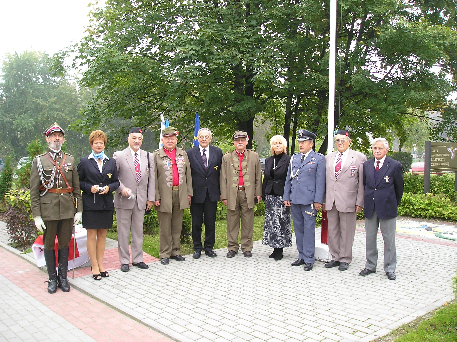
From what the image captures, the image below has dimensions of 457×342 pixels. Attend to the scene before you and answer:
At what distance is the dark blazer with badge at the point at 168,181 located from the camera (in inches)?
261

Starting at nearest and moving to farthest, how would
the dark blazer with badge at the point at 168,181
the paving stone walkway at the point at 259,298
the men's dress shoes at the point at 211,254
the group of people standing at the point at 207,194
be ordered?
the paving stone walkway at the point at 259,298 → the group of people standing at the point at 207,194 → the dark blazer with badge at the point at 168,181 → the men's dress shoes at the point at 211,254

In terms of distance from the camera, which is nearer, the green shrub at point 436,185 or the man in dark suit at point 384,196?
the man in dark suit at point 384,196

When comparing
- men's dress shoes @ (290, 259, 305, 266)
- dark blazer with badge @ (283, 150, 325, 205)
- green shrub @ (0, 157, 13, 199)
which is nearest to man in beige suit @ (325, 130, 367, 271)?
dark blazer with badge @ (283, 150, 325, 205)

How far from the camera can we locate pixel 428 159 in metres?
12.3

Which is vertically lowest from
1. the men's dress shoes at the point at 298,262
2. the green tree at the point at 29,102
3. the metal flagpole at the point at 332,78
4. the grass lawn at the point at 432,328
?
the men's dress shoes at the point at 298,262

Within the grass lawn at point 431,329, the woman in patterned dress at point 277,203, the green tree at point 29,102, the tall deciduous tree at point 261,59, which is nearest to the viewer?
the grass lawn at point 431,329

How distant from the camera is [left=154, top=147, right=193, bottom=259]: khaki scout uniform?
6.63 metres

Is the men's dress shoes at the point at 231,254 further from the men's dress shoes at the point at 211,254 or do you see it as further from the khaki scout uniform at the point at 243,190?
the men's dress shoes at the point at 211,254

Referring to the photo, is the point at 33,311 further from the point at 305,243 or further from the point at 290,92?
the point at 290,92

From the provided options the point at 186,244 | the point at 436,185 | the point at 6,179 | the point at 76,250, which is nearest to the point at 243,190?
the point at 186,244

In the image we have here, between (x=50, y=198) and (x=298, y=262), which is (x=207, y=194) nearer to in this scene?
(x=298, y=262)

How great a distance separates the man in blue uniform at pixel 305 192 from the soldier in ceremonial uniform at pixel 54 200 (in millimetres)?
3173

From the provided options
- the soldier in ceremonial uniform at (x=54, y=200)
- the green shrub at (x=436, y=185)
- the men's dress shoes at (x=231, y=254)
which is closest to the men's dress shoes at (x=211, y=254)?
the men's dress shoes at (x=231, y=254)

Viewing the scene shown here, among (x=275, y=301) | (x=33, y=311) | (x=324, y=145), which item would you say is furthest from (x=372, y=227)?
(x=324, y=145)
